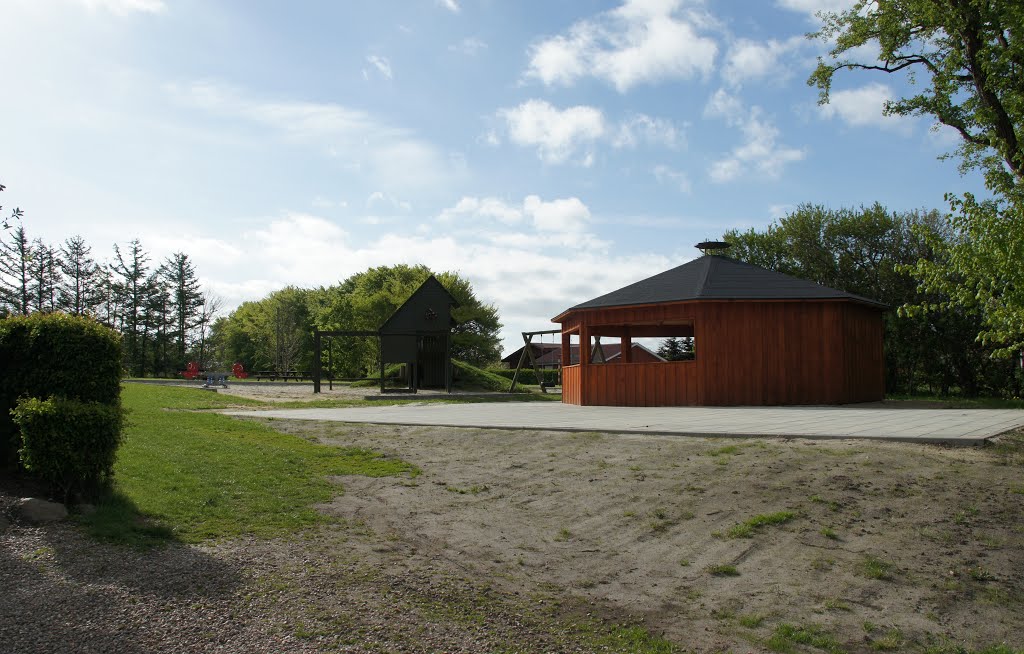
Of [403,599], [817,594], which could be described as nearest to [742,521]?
[817,594]

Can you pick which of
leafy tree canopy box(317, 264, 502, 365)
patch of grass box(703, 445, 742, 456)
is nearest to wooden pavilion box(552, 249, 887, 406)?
patch of grass box(703, 445, 742, 456)

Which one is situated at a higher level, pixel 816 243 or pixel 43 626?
pixel 816 243

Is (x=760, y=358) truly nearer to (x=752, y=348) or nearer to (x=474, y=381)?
(x=752, y=348)

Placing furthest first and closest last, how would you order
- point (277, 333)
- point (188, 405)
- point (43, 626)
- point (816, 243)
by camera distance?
1. point (277, 333)
2. point (816, 243)
3. point (188, 405)
4. point (43, 626)

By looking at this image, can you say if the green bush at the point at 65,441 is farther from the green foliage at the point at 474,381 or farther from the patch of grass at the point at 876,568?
the green foliage at the point at 474,381

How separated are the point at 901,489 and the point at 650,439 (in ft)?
10.7

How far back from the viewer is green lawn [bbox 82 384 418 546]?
18.1 ft

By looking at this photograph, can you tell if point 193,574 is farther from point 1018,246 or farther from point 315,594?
point 1018,246

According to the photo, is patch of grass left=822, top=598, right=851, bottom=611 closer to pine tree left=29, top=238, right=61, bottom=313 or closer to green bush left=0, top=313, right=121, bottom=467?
green bush left=0, top=313, right=121, bottom=467

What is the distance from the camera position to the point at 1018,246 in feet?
24.5

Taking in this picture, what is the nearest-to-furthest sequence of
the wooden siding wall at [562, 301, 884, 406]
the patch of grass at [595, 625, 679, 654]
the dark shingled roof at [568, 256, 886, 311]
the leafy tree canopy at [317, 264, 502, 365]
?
the patch of grass at [595, 625, 679, 654] < the wooden siding wall at [562, 301, 884, 406] < the dark shingled roof at [568, 256, 886, 311] < the leafy tree canopy at [317, 264, 502, 365]

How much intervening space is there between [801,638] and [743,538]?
1.46 metres

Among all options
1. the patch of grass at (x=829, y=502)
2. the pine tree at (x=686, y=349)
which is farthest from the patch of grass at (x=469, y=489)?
the pine tree at (x=686, y=349)

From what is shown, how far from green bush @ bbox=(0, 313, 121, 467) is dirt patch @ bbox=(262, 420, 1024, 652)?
2.37 metres
